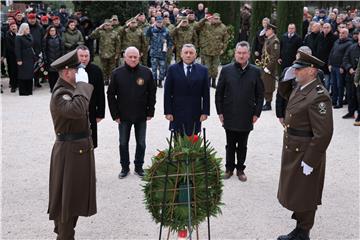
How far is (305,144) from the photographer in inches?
199

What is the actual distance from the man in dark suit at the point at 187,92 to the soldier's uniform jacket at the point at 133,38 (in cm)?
768

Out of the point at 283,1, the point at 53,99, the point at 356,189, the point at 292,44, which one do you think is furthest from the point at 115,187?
the point at 283,1

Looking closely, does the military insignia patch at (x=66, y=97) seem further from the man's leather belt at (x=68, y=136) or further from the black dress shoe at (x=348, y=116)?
the black dress shoe at (x=348, y=116)

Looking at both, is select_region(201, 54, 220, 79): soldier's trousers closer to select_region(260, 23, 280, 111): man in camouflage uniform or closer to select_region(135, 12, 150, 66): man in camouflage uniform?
select_region(135, 12, 150, 66): man in camouflage uniform

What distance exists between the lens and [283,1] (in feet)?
53.4

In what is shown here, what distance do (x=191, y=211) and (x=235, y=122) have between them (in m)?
2.80

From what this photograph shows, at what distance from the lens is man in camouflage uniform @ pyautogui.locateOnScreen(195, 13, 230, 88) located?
1402cm

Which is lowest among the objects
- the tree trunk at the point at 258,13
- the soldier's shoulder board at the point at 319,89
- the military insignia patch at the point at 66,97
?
the military insignia patch at the point at 66,97

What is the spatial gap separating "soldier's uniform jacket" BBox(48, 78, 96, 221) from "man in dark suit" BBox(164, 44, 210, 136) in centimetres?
231

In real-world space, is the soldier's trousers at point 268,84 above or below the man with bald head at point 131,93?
below

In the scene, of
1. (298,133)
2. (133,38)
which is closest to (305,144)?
(298,133)

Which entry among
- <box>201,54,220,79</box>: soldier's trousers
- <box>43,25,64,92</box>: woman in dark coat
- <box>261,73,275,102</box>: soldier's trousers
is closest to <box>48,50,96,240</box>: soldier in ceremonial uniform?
<box>261,73,275,102</box>: soldier's trousers

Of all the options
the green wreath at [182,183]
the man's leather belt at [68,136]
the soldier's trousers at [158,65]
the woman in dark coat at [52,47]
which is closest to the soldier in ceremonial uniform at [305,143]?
the green wreath at [182,183]

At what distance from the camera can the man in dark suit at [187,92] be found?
7.04 metres
